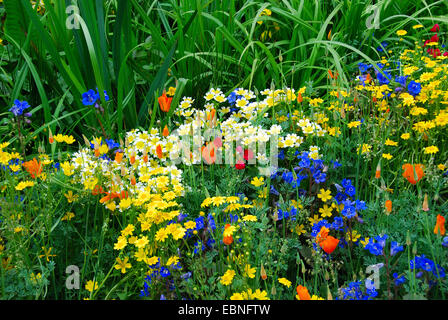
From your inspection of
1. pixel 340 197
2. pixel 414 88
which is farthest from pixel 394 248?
pixel 414 88

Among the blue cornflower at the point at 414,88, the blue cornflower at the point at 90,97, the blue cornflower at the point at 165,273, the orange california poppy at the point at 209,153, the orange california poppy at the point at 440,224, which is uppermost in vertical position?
the blue cornflower at the point at 414,88

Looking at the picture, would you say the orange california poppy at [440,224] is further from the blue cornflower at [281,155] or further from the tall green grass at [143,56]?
the tall green grass at [143,56]

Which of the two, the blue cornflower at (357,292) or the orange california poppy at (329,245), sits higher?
the orange california poppy at (329,245)

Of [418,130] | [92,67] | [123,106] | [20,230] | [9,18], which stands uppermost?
[9,18]

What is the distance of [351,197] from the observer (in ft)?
6.76

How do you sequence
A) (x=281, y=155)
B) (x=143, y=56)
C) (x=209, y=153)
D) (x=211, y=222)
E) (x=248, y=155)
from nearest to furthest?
(x=211, y=222) < (x=209, y=153) < (x=248, y=155) < (x=281, y=155) < (x=143, y=56)

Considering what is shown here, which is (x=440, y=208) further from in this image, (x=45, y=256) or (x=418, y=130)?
(x=45, y=256)

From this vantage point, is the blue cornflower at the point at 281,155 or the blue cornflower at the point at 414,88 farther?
the blue cornflower at the point at 414,88

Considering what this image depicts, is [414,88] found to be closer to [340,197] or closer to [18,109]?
[340,197]

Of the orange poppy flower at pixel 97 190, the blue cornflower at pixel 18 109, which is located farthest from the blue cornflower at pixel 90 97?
the orange poppy flower at pixel 97 190

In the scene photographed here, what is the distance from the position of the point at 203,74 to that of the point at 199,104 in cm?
20

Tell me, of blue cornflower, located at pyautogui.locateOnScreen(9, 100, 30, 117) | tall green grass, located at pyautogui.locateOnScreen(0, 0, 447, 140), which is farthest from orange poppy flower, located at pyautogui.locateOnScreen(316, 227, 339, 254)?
blue cornflower, located at pyautogui.locateOnScreen(9, 100, 30, 117)

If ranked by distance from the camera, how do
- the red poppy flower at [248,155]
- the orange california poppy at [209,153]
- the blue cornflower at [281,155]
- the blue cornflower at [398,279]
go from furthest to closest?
the blue cornflower at [281,155] < the red poppy flower at [248,155] < the orange california poppy at [209,153] < the blue cornflower at [398,279]
